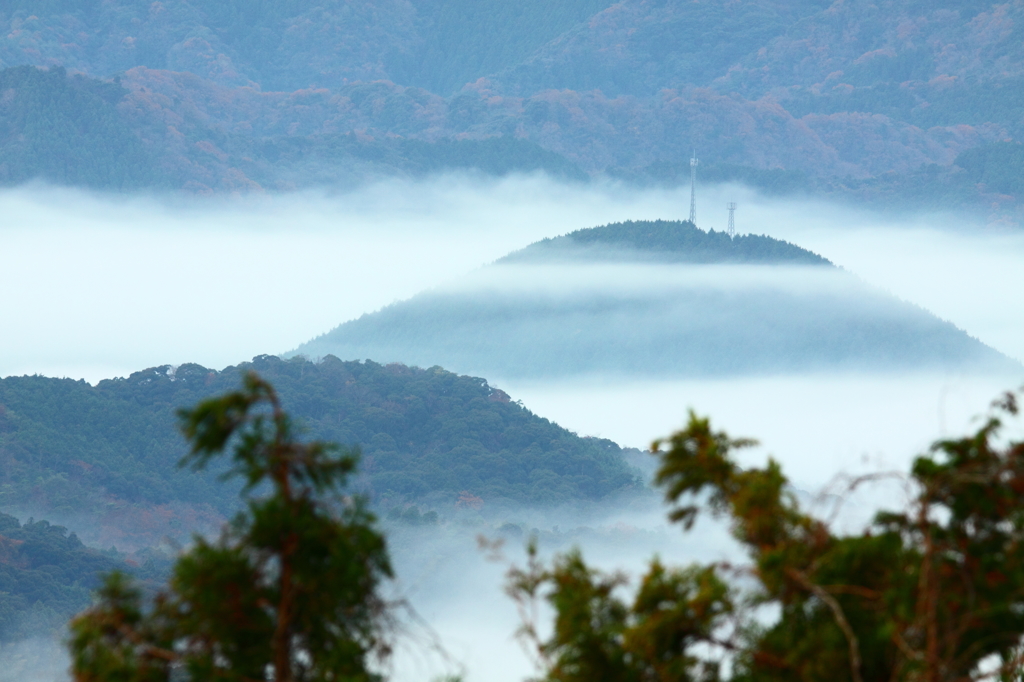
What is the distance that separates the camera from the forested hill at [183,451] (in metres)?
171

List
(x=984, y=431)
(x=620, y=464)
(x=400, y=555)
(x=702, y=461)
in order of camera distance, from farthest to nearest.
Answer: (x=620, y=464) < (x=400, y=555) < (x=702, y=461) < (x=984, y=431)

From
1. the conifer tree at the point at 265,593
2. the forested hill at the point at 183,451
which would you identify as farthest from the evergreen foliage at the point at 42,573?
the conifer tree at the point at 265,593

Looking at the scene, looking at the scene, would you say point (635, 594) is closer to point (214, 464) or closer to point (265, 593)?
point (265, 593)

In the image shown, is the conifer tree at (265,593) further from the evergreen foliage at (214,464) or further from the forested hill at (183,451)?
the evergreen foliage at (214,464)

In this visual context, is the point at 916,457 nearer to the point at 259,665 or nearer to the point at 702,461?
the point at 702,461

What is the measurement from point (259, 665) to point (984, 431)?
13.8ft

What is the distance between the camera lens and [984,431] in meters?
8.49

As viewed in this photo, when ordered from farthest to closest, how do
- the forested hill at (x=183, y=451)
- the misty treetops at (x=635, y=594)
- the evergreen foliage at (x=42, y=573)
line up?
the forested hill at (x=183, y=451) < the evergreen foliage at (x=42, y=573) < the misty treetops at (x=635, y=594)

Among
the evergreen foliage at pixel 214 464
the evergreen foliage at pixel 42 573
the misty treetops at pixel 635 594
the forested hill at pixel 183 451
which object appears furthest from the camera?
the evergreen foliage at pixel 214 464

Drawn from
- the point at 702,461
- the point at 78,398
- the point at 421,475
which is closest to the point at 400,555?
the point at 421,475

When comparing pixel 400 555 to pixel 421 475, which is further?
pixel 421 475

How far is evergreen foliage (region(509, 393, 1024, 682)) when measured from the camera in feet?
25.8

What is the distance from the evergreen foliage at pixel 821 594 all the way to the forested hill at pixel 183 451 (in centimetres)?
15962

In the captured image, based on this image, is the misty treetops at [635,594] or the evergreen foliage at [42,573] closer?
the misty treetops at [635,594]
